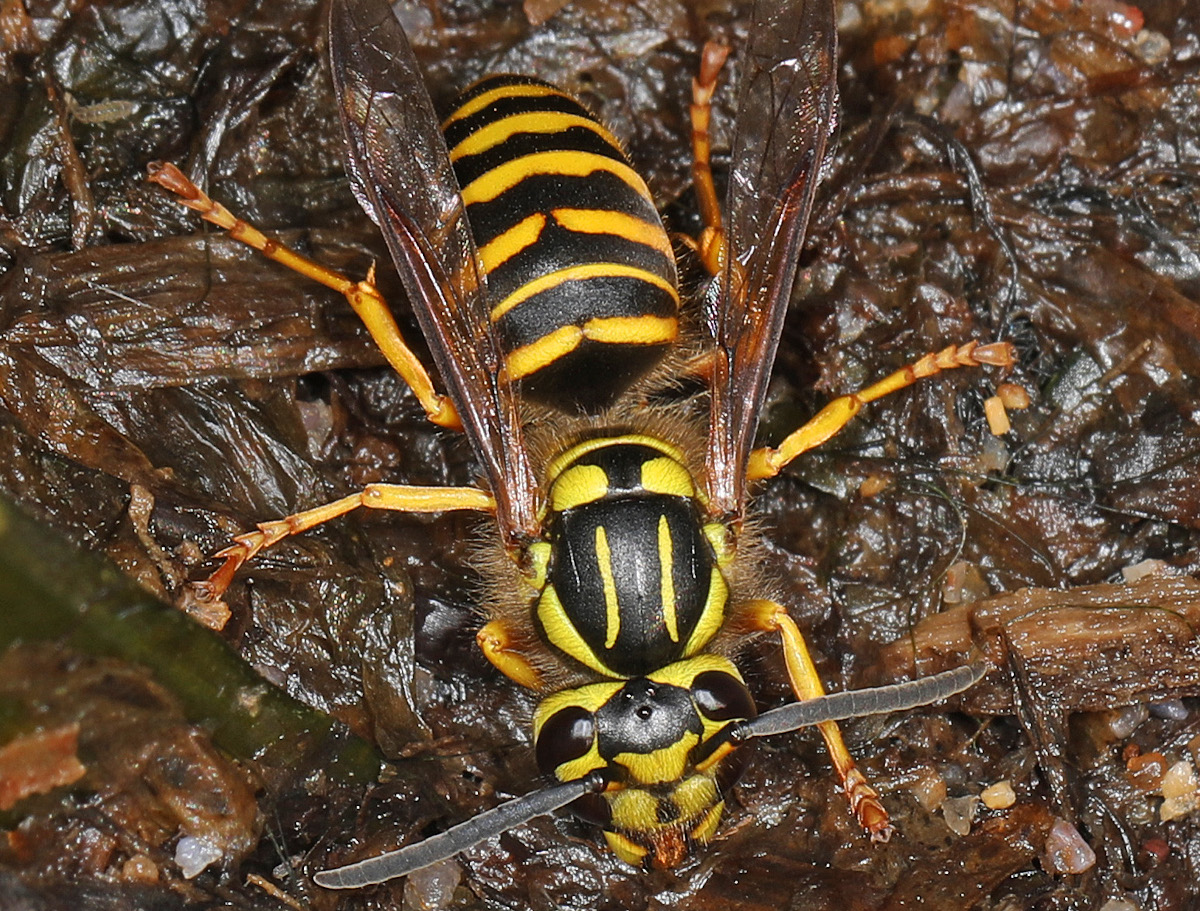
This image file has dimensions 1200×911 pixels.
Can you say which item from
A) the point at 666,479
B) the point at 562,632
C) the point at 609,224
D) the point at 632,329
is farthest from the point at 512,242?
the point at 562,632

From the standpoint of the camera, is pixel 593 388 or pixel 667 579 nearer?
pixel 667 579

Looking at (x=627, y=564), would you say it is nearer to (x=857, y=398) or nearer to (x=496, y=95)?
(x=857, y=398)

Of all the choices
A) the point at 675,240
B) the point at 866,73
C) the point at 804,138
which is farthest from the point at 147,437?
the point at 866,73

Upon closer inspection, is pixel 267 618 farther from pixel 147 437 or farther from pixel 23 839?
pixel 23 839

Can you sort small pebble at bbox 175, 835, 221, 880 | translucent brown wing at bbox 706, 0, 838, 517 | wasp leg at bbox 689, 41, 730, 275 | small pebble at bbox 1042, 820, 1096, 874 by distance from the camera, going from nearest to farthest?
translucent brown wing at bbox 706, 0, 838, 517 < small pebble at bbox 175, 835, 221, 880 < small pebble at bbox 1042, 820, 1096, 874 < wasp leg at bbox 689, 41, 730, 275

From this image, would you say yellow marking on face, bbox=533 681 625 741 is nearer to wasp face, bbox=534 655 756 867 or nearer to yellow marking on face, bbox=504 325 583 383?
wasp face, bbox=534 655 756 867

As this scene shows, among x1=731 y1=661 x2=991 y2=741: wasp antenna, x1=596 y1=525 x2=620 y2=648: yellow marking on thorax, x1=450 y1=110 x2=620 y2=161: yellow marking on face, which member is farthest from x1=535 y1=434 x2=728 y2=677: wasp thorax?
x1=450 y1=110 x2=620 y2=161: yellow marking on face

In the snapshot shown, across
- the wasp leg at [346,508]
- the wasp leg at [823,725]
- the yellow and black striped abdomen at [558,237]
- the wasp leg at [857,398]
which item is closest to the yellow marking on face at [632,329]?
the yellow and black striped abdomen at [558,237]

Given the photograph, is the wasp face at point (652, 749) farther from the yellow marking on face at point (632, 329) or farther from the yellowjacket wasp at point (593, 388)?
the yellow marking on face at point (632, 329)
